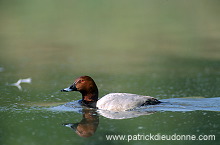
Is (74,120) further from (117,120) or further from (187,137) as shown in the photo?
(187,137)

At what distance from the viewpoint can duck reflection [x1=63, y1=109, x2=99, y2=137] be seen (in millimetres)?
7762

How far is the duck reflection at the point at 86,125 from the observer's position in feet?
25.5

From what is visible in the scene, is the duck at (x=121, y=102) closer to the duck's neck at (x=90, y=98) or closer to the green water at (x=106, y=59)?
the duck's neck at (x=90, y=98)

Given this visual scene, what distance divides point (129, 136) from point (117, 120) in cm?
103

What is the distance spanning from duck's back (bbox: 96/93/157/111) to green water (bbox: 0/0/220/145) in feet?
2.06

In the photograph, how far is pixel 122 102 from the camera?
9.39 metres

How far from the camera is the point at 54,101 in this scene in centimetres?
1040

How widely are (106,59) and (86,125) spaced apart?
8.28 metres

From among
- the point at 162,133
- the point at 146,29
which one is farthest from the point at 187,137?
the point at 146,29

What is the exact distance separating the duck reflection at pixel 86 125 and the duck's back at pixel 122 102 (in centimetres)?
38

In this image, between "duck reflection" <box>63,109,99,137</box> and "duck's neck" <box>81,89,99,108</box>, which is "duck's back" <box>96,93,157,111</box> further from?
"duck's neck" <box>81,89,99,108</box>

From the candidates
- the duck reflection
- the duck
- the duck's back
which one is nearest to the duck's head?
the duck

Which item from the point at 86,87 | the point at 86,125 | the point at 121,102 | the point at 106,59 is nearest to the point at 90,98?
the point at 86,87

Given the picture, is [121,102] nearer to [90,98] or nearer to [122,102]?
[122,102]
